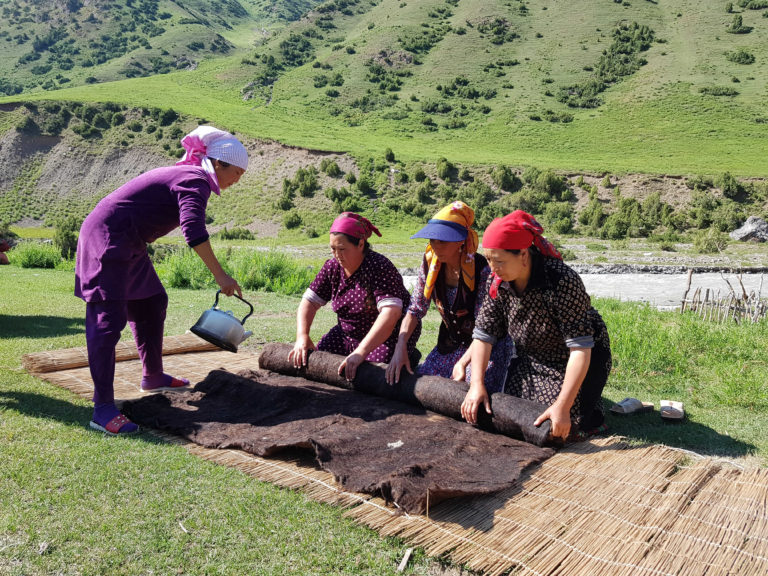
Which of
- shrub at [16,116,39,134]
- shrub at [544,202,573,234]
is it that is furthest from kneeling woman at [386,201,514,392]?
shrub at [16,116,39,134]

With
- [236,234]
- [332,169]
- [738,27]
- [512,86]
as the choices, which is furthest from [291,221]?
[738,27]

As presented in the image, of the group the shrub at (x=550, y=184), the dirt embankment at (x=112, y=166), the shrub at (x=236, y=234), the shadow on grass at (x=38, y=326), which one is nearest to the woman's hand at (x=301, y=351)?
the shadow on grass at (x=38, y=326)

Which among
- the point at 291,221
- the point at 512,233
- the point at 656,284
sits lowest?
the point at 291,221

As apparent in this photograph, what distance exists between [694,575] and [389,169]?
39.8 m

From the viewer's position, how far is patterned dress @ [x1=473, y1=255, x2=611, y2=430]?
3.06m

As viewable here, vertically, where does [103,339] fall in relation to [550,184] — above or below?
above

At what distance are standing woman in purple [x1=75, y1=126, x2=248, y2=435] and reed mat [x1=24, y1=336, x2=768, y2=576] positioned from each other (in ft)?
2.04

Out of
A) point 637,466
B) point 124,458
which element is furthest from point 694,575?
point 124,458

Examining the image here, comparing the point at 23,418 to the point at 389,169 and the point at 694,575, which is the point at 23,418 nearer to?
the point at 694,575

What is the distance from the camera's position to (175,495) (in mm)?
2611

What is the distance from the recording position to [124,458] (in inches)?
117

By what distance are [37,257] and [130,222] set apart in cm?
1257

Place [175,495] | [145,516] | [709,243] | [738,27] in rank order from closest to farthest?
[145,516], [175,495], [709,243], [738,27]

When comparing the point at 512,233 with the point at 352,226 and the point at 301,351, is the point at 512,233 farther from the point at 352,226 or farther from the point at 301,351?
the point at 301,351
